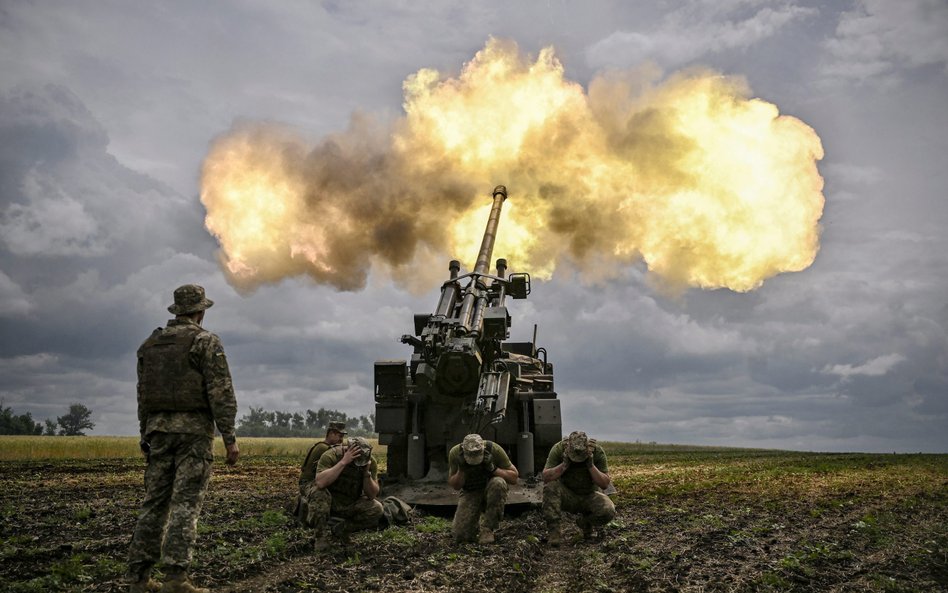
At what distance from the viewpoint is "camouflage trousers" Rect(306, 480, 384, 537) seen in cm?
916

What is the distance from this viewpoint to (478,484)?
10.6 m

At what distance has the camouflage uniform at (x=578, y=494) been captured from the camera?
1075cm

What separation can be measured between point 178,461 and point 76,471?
19012 millimetres

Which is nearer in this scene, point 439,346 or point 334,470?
point 334,470

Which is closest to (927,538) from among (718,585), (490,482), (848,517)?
(848,517)

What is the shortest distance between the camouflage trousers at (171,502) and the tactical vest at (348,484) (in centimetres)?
270

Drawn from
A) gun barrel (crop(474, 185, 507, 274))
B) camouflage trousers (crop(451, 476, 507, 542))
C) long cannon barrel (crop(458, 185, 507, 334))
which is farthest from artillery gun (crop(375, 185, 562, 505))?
camouflage trousers (crop(451, 476, 507, 542))

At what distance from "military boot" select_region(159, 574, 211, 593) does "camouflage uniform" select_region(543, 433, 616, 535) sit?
521 centimetres

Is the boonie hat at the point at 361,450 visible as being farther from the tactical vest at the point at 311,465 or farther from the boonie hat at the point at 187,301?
the boonie hat at the point at 187,301

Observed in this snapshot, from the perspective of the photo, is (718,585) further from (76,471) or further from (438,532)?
(76,471)

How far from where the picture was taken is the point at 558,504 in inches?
417

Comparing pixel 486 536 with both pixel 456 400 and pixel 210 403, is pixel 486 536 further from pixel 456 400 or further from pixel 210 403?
pixel 456 400

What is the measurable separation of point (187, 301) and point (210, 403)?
101cm

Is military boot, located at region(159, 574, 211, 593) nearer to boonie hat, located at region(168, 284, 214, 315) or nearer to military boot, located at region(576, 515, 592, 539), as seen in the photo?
boonie hat, located at region(168, 284, 214, 315)
